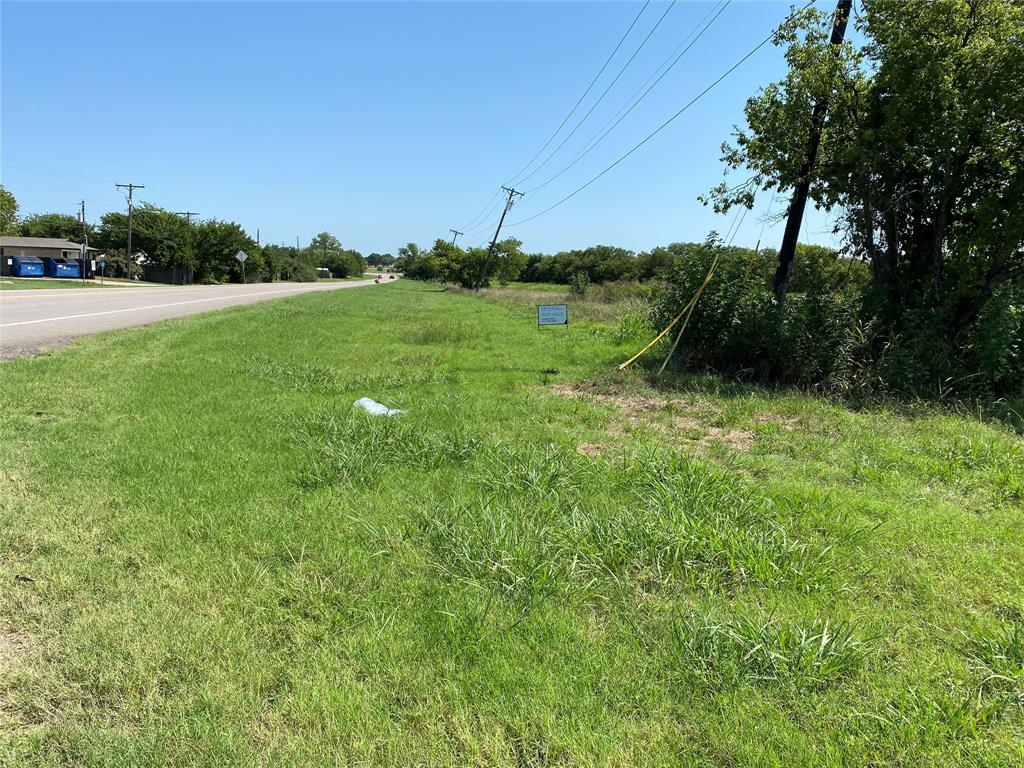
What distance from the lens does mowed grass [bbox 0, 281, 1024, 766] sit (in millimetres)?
2055

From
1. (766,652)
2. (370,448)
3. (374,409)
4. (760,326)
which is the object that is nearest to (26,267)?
(374,409)

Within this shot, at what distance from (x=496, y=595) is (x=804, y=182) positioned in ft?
31.9

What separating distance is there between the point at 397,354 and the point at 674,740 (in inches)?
411

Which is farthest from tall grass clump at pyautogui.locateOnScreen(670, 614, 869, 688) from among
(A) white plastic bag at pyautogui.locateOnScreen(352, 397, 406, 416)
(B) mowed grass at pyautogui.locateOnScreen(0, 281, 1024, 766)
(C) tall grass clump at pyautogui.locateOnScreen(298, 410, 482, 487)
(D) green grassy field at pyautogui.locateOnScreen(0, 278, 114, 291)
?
(D) green grassy field at pyautogui.locateOnScreen(0, 278, 114, 291)

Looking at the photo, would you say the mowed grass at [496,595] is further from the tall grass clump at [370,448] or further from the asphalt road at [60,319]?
the asphalt road at [60,319]

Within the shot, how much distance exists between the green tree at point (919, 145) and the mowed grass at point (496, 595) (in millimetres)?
3699

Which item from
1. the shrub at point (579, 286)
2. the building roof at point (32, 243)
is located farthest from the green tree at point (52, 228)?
the shrub at point (579, 286)

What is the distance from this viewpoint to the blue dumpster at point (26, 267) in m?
50.1

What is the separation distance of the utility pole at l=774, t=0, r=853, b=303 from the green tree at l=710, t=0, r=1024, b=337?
0.13 metres

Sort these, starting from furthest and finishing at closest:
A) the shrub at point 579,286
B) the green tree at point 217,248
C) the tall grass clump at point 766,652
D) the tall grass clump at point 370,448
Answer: the green tree at point 217,248
the shrub at point 579,286
the tall grass clump at point 370,448
the tall grass clump at point 766,652

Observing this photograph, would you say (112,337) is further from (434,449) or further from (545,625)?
(545,625)

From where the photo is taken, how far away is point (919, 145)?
8586 millimetres

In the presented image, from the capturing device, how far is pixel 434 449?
5.10m

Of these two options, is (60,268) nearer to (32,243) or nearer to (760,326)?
(32,243)
